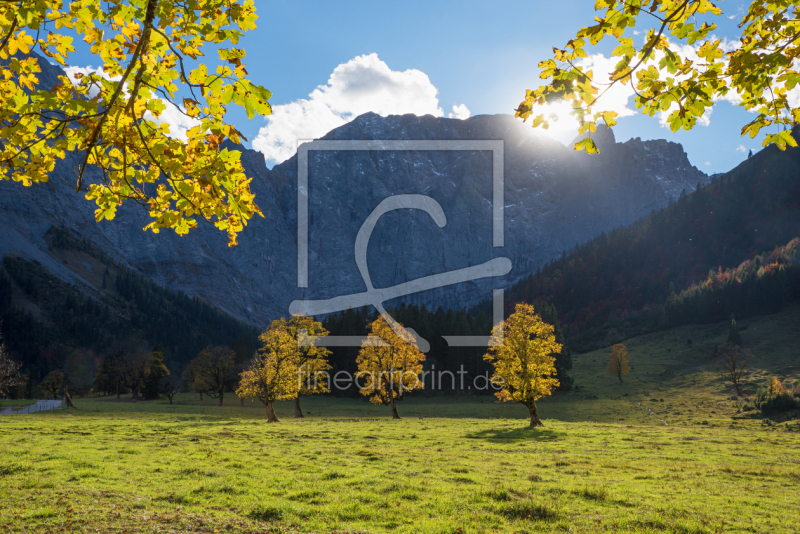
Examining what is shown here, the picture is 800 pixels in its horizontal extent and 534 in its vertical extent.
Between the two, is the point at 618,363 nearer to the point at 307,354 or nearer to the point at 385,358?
the point at 385,358

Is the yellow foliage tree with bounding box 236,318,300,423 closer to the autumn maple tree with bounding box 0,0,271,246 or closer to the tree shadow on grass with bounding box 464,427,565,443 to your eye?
the tree shadow on grass with bounding box 464,427,565,443

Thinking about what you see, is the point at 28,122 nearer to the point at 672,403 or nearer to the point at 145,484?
the point at 145,484

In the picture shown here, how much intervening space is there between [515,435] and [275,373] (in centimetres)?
2581

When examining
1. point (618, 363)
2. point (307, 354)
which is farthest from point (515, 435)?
point (618, 363)

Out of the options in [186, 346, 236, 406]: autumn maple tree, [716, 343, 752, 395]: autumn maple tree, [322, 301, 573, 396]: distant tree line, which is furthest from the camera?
[322, 301, 573, 396]: distant tree line

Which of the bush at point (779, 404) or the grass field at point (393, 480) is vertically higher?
the grass field at point (393, 480)

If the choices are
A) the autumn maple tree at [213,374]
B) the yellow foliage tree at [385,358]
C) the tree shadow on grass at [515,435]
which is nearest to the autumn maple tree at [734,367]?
the tree shadow on grass at [515,435]

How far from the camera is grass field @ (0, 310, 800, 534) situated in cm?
1173

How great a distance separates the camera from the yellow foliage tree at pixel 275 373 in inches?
1845

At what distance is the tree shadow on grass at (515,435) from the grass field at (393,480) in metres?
0.25

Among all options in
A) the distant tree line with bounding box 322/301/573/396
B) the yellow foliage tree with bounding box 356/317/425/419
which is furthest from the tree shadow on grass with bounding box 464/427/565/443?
the distant tree line with bounding box 322/301/573/396

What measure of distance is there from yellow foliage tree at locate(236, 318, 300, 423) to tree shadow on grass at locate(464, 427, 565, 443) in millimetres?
21515

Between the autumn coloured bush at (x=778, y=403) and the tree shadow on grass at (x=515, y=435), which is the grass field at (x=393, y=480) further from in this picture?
the autumn coloured bush at (x=778, y=403)

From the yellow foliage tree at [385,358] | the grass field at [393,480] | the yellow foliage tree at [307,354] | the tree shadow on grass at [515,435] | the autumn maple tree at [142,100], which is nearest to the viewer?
the autumn maple tree at [142,100]
